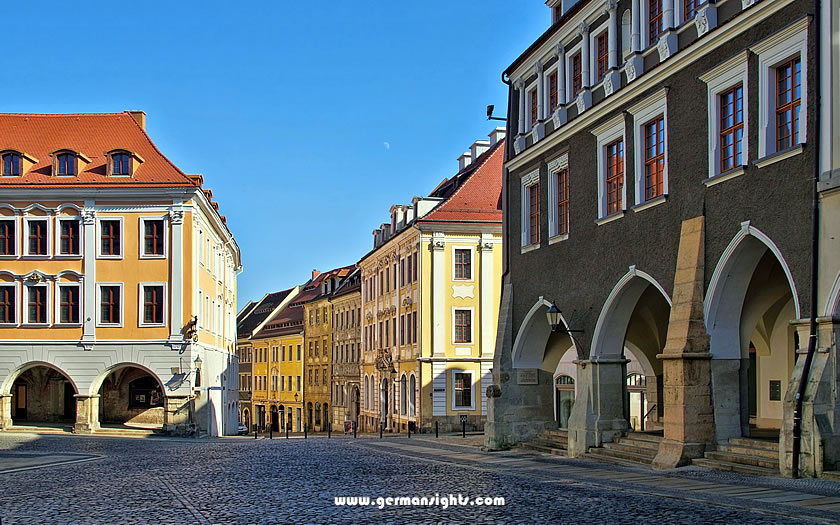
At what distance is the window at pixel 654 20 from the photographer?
23.0 metres

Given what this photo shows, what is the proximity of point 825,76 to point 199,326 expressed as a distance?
114ft

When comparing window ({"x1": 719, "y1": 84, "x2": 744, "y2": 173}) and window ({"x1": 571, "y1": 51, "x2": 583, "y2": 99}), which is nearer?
window ({"x1": 719, "y1": 84, "x2": 744, "y2": 173})

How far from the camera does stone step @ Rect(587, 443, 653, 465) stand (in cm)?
2166

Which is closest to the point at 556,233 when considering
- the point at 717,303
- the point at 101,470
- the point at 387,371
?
the point at 717,303

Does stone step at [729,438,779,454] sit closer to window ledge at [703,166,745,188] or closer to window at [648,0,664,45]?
window ledge at [703,166,745,188]

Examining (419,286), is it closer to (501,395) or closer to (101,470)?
(501,395)

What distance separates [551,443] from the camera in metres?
28.0

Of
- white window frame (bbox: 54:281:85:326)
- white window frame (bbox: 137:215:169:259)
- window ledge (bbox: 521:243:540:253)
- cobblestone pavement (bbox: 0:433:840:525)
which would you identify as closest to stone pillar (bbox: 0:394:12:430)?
white window frame (bbox: 54:281:85:326)

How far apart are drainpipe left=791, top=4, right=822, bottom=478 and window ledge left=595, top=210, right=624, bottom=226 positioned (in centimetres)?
744

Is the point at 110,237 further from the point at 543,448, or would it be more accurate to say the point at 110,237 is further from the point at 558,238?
the point at 543,448

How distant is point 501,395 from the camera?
30.2m

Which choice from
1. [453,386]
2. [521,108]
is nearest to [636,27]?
[521,108]

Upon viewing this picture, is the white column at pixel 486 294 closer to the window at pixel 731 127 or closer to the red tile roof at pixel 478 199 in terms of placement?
the red tile roof at pixel 478 199

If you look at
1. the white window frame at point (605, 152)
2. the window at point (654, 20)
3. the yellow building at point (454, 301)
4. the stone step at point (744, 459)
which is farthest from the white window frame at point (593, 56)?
the yellow building at point (454, 301)
